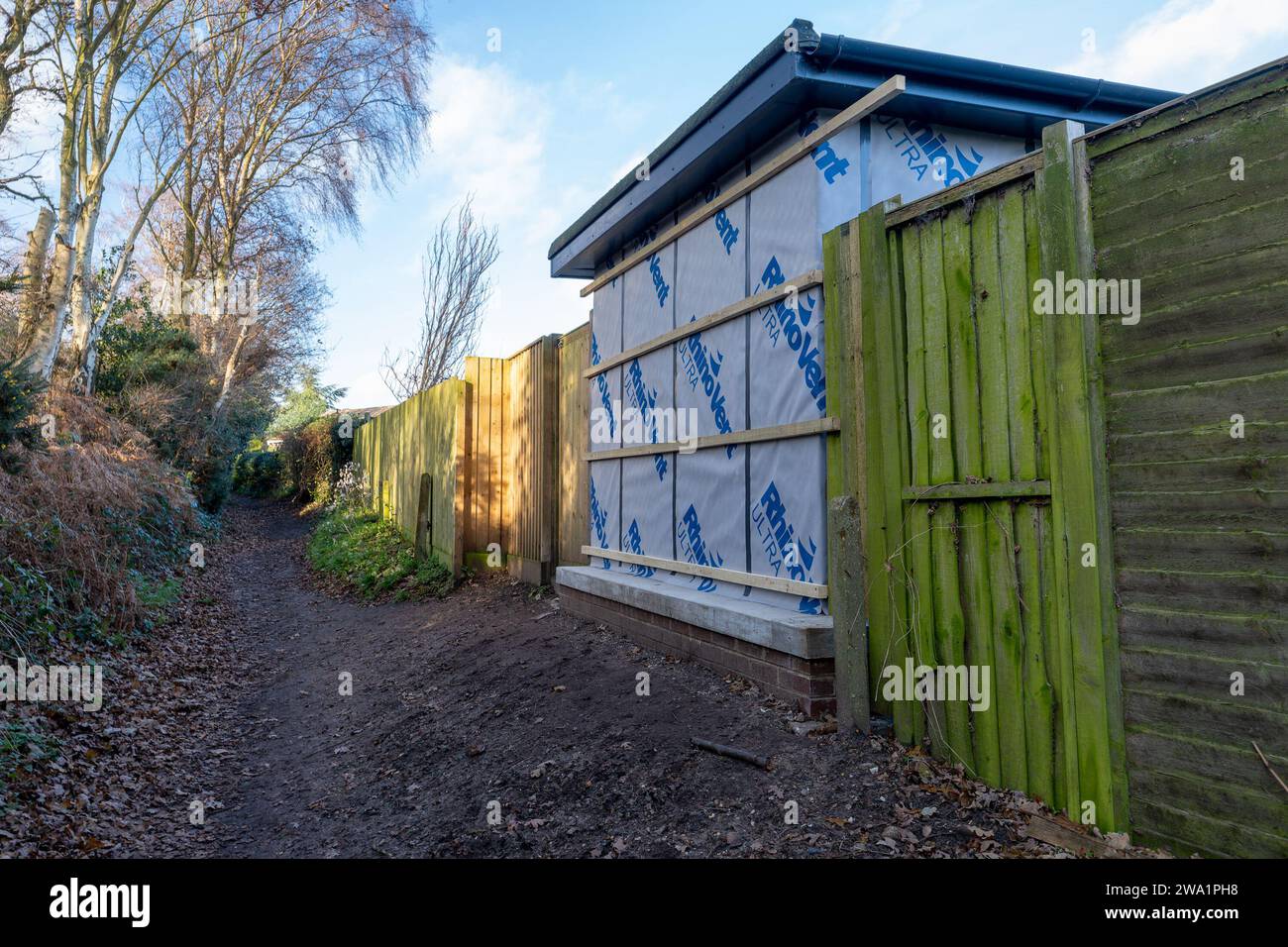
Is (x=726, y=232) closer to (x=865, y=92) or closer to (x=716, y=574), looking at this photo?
(x=865, y=92)

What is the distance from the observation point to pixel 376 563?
1145 centimetres

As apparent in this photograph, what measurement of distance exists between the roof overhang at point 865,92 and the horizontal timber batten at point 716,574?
2.85 metres

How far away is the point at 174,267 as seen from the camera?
1830 cm

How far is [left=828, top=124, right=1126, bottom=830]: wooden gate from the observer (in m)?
2.97

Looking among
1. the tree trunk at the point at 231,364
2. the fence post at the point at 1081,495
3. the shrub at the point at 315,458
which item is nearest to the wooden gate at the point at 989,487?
the fence post at the point at 1081,495

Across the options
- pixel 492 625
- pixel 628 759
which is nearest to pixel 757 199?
pixel 628 759

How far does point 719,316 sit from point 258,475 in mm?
24448

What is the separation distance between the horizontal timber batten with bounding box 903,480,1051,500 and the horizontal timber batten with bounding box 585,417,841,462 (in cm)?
74

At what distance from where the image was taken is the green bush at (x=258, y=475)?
1025 inches

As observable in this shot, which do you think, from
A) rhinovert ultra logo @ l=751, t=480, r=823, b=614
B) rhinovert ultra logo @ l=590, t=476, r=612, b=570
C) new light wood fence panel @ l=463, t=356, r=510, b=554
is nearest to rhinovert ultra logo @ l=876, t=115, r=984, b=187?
rhinovert ultra logo @ l=751, t=480, r=823, b=614

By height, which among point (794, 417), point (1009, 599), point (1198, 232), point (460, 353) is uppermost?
point (460, 353)

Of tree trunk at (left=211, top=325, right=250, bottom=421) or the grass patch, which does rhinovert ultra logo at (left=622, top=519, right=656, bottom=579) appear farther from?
tree trunk at (left=211, top=325, right=250, bottom=421)
